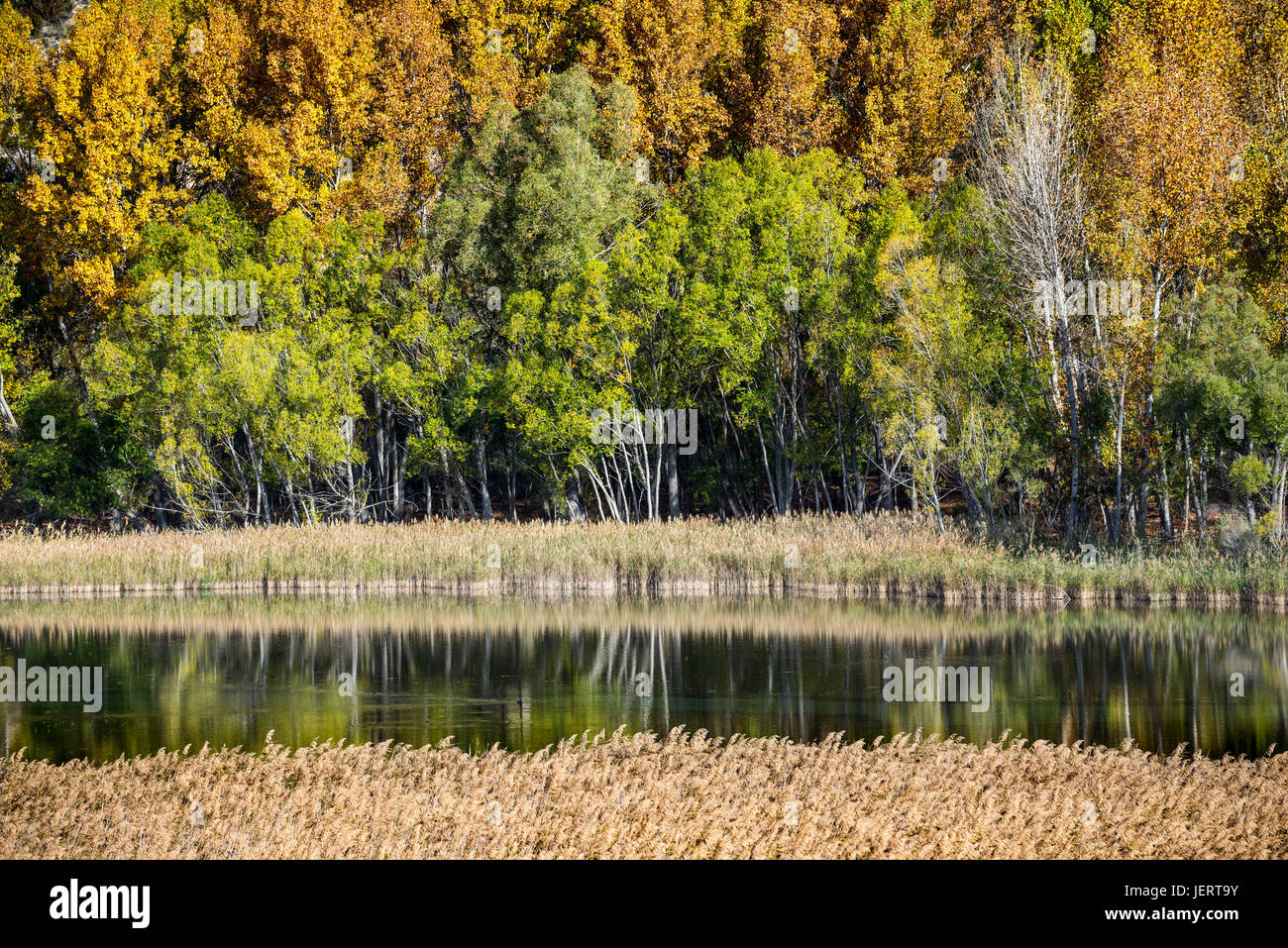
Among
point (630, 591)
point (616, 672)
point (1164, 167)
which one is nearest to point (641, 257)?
point (630, 591)

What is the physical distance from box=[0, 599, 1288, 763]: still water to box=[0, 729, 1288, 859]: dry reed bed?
2.02 metres

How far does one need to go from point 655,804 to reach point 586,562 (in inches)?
869

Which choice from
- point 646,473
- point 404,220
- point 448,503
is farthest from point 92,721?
point 404,220

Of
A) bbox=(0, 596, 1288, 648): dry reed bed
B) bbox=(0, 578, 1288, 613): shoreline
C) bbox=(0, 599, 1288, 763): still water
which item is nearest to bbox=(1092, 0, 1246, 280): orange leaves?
bbox=(0, 578, 1288, 613): shoreline

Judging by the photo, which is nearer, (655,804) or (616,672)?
(655,804)

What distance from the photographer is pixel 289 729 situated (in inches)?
698

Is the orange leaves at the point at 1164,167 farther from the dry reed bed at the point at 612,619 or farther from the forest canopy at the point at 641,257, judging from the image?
the dry reed bed at the point at 612,619

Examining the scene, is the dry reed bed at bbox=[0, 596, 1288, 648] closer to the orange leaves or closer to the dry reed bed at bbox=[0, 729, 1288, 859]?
the orange leaves

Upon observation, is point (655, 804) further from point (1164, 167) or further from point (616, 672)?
point (1164, 167)

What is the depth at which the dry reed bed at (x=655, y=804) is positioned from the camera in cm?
1106

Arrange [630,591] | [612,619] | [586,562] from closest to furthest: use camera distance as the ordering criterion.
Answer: [612,619] → [630,591] → [586,562]

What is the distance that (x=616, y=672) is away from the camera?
22656mm

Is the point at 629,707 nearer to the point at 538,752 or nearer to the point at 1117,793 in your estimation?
the point at 538,752

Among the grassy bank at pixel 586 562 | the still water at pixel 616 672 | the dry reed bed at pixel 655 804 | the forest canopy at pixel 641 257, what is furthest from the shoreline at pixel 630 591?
the dry reed bed at pixel 655 804
